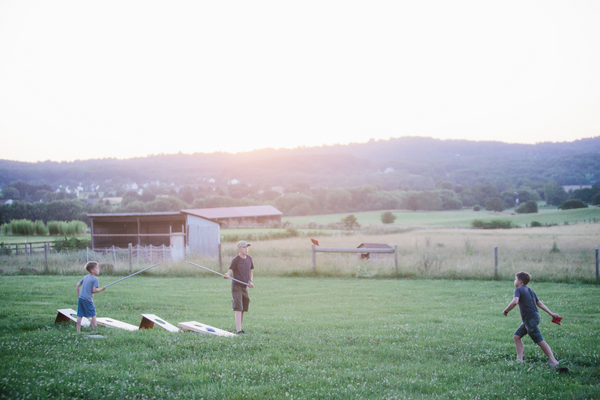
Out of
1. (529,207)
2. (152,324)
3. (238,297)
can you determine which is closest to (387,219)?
(529,207)

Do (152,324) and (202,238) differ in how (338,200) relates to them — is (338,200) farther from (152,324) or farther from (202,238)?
(152,324)

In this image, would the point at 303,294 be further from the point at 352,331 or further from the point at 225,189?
the point at 225,189

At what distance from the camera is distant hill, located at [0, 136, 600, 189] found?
73875 millimetres

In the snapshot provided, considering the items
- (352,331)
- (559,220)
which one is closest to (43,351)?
(352,331)

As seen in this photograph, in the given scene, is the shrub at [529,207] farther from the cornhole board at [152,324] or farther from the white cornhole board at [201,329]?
the cornhole board at [152,324]

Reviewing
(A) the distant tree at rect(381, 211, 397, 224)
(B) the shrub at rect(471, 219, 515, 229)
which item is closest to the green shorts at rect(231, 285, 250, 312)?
(B) the shrub at rect(471, 219, 515, 229)

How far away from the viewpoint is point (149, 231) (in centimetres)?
3384

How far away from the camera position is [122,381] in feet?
17.3

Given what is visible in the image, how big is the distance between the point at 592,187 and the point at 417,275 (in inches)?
2300

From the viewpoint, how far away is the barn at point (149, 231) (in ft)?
109

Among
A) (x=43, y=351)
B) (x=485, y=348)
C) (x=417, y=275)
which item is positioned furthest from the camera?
(x=417, y=275)

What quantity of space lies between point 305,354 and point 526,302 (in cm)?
360

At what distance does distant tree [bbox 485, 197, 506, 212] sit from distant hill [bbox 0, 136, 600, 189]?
27.8 feet

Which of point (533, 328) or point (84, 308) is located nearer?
point (533, 328)
